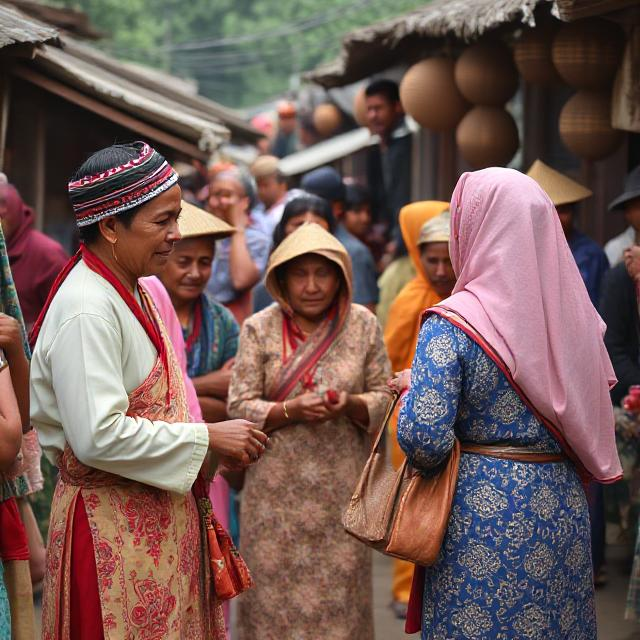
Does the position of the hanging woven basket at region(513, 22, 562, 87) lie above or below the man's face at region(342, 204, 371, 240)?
above

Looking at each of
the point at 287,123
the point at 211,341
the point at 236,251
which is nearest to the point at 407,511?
the point at 211,341

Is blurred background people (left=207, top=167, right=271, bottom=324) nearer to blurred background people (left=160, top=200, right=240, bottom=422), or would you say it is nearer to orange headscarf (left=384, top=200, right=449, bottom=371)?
orange headscarf (left=384, top=200, right=449, bottom=371)

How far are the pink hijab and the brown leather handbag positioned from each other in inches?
13.5

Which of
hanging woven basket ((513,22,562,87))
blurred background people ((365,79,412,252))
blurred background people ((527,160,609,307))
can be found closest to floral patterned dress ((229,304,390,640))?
blurred background people ((527,160,609,307))

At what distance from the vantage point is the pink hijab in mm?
3379

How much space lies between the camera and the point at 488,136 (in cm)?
810

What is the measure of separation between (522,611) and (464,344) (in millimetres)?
846

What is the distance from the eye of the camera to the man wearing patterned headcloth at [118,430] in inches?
127

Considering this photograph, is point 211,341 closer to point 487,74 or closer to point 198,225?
point 198,225

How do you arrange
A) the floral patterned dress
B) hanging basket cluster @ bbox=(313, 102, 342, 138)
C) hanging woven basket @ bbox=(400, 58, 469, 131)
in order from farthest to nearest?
hanging basket cluster @ bbox=(313, 102, 342, 138)
hanging woven basket @ bbox=(400, 58, 469, 131)
the floral patterned dress

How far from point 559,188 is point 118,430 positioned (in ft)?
12.9

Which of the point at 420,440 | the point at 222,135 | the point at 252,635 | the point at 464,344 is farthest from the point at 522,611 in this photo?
the point at 222,135

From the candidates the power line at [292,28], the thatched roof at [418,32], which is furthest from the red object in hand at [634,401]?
the power line at [292,28]

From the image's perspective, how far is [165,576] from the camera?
3.41m
